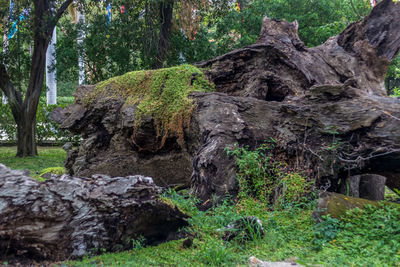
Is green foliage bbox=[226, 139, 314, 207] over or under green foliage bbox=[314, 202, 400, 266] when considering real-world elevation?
over

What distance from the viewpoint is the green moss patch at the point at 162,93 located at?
5930 millimetres

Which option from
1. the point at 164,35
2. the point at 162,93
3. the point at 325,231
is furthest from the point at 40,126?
the point at 325,231

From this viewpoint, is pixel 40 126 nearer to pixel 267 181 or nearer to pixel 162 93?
pixel 162 93

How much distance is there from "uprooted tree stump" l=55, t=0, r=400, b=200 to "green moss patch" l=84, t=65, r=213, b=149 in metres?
0.10

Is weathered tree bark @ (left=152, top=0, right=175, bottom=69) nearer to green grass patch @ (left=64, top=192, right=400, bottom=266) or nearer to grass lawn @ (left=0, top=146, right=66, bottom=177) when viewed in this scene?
grass lawn @ (left=0, top=146, right=66, bottom=177)

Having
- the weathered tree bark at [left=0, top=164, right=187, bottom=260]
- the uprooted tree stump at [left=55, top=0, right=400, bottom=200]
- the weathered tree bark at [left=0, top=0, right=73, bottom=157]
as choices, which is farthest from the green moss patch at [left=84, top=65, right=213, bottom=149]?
the weathered tree bark at [left=0, top=0, right=73, bottom=157]

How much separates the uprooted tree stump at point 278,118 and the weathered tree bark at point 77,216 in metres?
1.08

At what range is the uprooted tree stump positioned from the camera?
471cm

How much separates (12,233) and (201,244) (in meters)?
1.69

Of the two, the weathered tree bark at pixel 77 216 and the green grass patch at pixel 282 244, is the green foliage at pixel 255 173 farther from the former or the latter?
the weathered tree bark at pixel 77 216

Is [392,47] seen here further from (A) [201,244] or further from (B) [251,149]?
(A) [201,244]

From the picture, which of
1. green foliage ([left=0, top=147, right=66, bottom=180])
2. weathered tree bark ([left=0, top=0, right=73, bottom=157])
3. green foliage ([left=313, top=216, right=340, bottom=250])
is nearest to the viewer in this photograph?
green foliage ([left=313, top=216, right=340, bottom=250])

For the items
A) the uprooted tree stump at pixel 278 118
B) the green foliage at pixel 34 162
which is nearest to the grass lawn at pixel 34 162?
the green foliage at pixel 34 162

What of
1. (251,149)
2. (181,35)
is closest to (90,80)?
(181,35)
